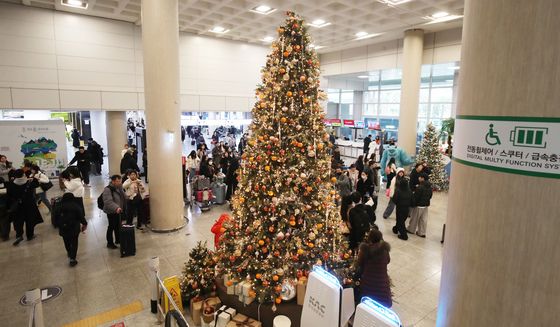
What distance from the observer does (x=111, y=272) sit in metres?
5.77

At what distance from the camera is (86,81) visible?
1120 centimetres

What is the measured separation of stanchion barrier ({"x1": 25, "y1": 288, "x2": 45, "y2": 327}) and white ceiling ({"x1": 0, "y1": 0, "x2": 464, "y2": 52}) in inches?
353

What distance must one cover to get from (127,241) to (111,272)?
29.3 inches

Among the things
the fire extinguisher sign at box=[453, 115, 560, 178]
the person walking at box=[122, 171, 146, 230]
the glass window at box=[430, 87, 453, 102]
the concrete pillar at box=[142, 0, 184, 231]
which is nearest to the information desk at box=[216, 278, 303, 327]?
the fire extinguisher sign at box=[453, 115, 560, 178]

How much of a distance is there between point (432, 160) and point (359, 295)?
9496 mm

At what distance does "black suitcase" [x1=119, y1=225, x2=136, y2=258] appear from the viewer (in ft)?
20.9

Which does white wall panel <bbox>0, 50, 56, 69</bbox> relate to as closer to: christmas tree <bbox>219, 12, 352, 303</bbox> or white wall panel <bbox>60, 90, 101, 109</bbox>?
white wall panel <bbox>60, 90, 101, 109</bbox>

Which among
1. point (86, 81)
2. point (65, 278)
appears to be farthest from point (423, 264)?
point (86, 81)

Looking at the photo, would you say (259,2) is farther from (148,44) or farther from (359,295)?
(359,295)

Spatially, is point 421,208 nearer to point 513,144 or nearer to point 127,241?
point 513,144

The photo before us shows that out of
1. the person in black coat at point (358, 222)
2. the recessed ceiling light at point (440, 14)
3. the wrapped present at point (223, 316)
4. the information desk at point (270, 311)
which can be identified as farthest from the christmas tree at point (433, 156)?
the wrapped present at point (223, 316)

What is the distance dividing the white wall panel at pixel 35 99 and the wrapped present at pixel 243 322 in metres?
10.4

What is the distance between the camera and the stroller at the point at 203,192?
→ 964 cm

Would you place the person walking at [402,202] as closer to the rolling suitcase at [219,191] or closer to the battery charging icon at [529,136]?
the rolling suitcase at [219,191]
